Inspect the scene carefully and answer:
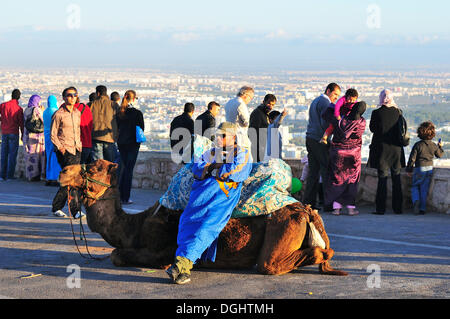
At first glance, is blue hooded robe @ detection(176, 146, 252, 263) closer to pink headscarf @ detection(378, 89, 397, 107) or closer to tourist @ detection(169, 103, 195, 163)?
pink headscarf @ detection(378, 89, 397, 107)

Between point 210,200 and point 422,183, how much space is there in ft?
21.1

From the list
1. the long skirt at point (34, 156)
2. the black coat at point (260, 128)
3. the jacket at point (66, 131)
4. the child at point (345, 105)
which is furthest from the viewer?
the long skirt at point (34, 156)

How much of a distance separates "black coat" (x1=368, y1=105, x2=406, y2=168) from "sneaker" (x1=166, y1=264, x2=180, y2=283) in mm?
6564

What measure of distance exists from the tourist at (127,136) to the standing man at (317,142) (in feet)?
10.4

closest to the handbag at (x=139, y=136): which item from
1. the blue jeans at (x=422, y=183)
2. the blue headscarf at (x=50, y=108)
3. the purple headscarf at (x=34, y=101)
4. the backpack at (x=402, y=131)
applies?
the blue headscarf at (x=50, y=108)

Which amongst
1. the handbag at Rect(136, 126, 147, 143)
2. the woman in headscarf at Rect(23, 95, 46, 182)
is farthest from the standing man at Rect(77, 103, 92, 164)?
the woman in headscarf at Rect(23, 95, 46, 182)

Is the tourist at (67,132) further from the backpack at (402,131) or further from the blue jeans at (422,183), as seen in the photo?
the blue jeans at (422,183)

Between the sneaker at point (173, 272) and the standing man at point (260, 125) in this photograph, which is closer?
the sneaker at point (173, 272)

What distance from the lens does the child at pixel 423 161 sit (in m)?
13.1

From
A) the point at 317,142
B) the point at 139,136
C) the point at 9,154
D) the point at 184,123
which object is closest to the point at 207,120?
the point at 184,123

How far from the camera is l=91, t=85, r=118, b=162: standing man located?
45.7 ft

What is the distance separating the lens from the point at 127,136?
45.4 feet

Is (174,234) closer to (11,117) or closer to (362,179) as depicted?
(362,179)

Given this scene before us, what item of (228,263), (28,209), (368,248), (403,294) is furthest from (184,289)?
(28,209)
